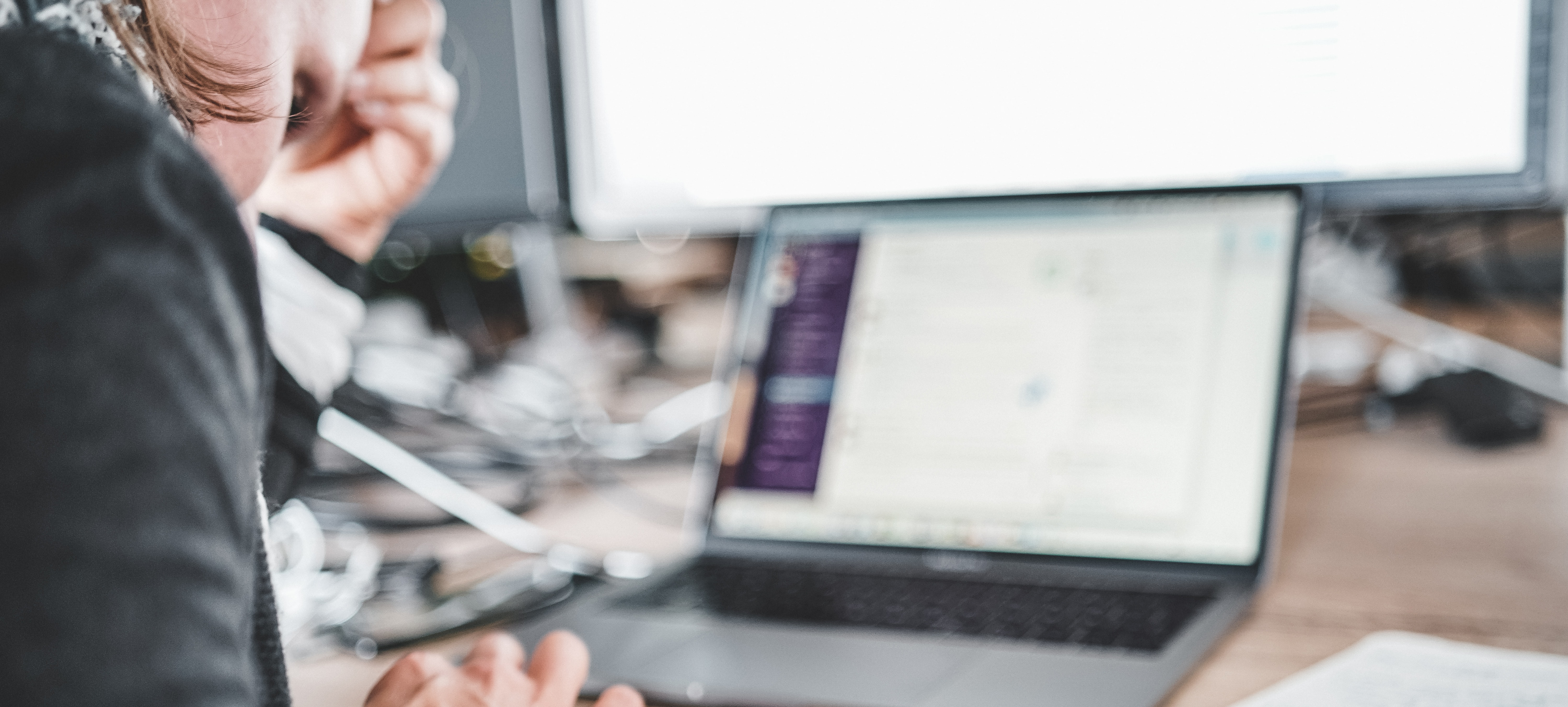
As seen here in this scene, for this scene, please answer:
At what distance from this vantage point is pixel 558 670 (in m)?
0.41

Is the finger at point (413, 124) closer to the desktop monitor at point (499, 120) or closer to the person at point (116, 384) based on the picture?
the desktop monitor at point (499, 120)

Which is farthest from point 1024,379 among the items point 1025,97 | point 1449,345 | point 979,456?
point 1449,345

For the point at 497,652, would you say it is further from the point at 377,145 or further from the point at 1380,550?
the point at 1380,550

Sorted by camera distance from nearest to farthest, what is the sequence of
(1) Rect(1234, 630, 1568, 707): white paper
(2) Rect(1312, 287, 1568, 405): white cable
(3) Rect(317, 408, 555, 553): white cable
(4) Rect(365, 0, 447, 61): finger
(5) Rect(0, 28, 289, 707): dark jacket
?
(5) Rect(0, 28, 289, 707): dark jacket
(1) Rect(1234, 630, 1568, 707): white paper
(4) Rect(365, 0, 447, 61): finger
(3) Rect(317, 408, 555, 553): white cable
(2) Rect(1312, 287, 1568, 405): white cable

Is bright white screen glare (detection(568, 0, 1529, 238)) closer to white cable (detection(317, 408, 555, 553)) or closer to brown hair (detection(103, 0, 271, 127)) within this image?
white cable (detection(317, 408, 555, 553))

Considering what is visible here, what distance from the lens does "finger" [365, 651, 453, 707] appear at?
1.30 feet

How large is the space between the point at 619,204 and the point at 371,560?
0.28 meters

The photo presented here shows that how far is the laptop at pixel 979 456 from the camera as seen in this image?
1.56 feet

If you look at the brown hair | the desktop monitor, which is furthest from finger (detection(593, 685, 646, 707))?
the desktop monitor

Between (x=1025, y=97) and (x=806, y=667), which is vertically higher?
(x=1025, y=97)

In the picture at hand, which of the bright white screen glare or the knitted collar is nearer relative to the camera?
the knitted collar

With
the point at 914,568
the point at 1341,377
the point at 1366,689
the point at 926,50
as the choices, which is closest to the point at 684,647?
the point at 914,568

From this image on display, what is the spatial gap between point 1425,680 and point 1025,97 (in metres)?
0.37

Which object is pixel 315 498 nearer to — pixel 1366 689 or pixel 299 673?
pixel 299 673
